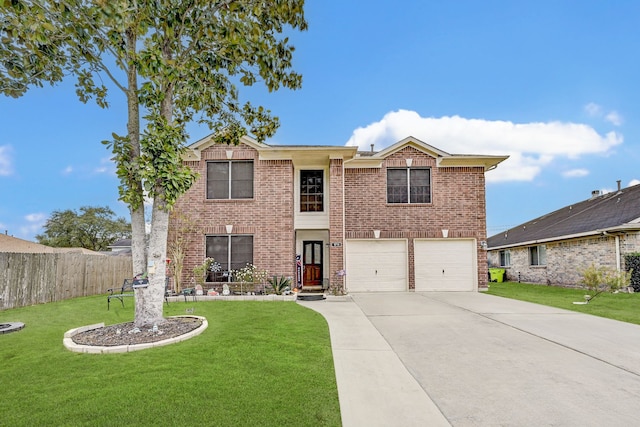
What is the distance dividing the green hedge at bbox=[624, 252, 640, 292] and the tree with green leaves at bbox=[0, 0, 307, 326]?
1494cm

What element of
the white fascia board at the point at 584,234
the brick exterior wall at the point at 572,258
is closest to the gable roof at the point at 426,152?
the white fascia board at the point at 584,234

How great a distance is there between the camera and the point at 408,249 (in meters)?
15.2

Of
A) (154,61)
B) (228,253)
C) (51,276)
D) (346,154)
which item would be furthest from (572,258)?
(51,276)

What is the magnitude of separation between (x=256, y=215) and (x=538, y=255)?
1613cm

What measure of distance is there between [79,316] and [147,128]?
18.6 ft

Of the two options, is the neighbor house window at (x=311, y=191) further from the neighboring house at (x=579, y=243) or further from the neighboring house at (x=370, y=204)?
the neighboring house at (x=579, y=243)

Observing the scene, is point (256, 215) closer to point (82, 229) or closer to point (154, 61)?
point (154, 61)

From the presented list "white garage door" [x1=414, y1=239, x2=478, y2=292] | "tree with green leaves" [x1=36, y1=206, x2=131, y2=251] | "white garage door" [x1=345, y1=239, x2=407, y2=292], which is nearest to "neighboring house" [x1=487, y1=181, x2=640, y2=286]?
"white garage door" [x1=414, y1=239, x2=478, y2=292]

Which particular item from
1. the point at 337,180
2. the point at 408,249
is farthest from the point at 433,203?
the point at 337,180

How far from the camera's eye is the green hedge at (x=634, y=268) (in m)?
14.1

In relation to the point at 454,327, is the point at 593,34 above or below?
above

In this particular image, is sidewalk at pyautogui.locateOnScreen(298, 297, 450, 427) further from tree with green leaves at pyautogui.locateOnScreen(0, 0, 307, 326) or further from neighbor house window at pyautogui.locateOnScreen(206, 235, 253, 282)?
neighbor house window at pyautogui.locateOnScreen(206, 235, 253, 282)

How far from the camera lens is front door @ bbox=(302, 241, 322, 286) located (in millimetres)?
16219

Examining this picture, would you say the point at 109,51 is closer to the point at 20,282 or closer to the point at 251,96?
the point at 251,96
